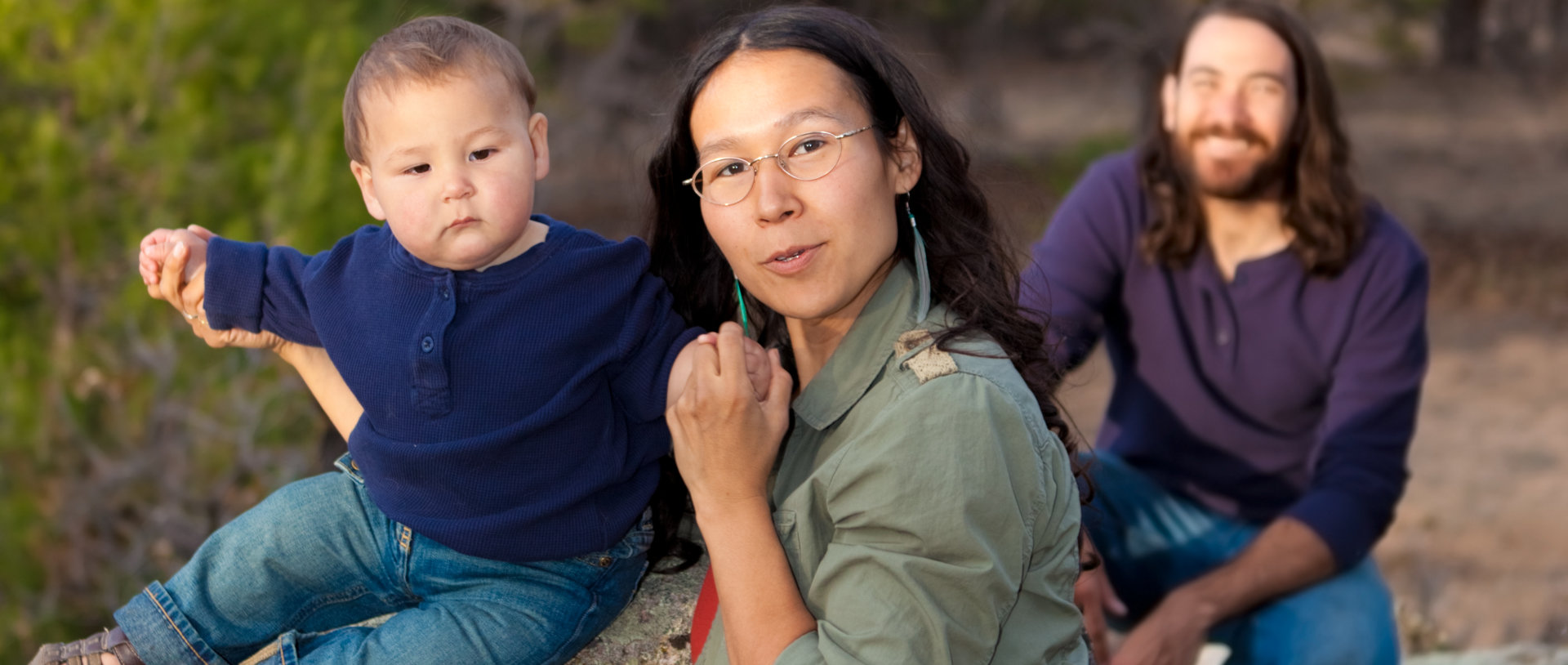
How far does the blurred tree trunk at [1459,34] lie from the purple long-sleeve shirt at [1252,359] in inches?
440

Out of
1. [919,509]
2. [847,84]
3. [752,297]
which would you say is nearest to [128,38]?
[752,297]

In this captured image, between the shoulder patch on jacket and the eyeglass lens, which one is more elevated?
the eyeglass lens

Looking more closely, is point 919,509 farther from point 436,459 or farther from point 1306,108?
point 1306,108

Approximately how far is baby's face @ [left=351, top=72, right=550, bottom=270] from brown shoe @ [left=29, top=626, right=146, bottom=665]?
29.3 inches

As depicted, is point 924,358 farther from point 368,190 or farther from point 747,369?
point 368,190

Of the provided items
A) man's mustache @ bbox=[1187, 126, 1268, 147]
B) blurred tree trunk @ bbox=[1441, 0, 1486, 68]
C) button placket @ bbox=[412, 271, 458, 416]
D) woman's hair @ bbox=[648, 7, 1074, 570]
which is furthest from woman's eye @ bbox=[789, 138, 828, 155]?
blurred tree trunk @ bbox=[1441, 0, 1486, 68]

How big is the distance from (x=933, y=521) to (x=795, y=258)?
46 centimetres

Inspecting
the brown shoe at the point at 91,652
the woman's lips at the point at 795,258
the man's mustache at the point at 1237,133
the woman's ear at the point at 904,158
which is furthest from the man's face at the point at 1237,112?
the brown shoe at the point at 91,652

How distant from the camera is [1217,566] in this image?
343cm

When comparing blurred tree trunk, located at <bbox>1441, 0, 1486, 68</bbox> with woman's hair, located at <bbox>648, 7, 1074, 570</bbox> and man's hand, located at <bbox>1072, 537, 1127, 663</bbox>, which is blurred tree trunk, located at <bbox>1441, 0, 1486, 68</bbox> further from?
woman's hair, located at <bbox>648, 7, 1074, 570</bbox>

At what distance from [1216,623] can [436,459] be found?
6.52 ft

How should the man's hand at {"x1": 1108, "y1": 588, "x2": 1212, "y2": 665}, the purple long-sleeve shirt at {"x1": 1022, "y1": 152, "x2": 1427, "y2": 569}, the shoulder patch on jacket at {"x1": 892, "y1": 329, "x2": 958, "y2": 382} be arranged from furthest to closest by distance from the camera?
1. the purple long-sleeve shirt at {"x1": 1022, "y1": 152, "x2": 1427, "y2": 569}
2. the man's hand at {"x1": 1108, "y1": 588, "x2": 1212, "y2": 665}
3. the shoulder patch on jacket at {"x1": 892, "y1": 329, "x2": 958, "y2": 382}

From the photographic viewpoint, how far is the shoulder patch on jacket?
73.2 inches

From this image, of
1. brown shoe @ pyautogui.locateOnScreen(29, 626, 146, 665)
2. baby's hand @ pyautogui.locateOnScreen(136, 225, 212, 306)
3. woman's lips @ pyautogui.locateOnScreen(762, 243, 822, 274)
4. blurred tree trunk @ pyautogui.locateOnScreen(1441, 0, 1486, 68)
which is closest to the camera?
woman's lips @ pyautogui.locateOnScreen(762, 243, 822, 274)
